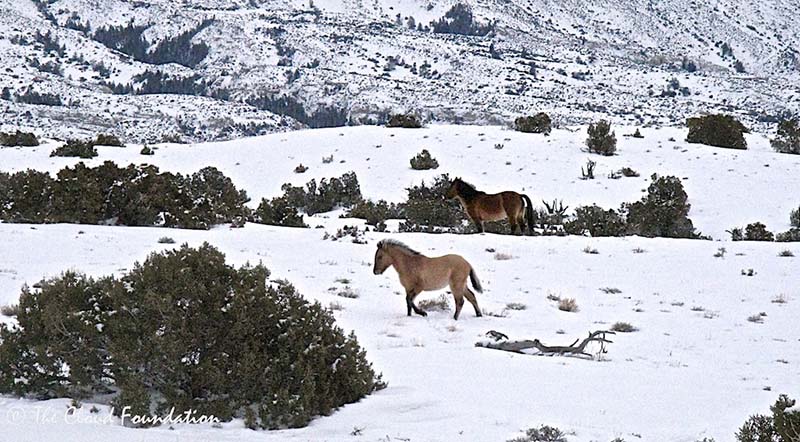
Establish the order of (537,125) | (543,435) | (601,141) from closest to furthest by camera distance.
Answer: (543,435) → (601,141) → (537,125)

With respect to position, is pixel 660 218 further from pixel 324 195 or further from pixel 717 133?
pixel 717 133

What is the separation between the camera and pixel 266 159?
94.0 ft

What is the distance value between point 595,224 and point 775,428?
553 inches

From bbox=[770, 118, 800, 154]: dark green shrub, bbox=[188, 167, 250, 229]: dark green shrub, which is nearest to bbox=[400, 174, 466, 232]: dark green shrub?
bbox=[188, 167, 250, 229]: dark green shrub

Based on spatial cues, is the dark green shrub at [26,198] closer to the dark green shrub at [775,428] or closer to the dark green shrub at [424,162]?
the dark green shrub at [775,428]

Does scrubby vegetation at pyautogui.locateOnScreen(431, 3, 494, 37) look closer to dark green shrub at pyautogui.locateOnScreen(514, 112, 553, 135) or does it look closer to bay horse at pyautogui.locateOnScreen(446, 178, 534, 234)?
dark green shrub at pyautogui.locateOnScreen(514, 112, 553, 135)

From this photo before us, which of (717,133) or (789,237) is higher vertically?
(717,133)

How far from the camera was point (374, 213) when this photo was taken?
19.6 metres

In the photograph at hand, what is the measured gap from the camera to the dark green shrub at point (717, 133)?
29.7m

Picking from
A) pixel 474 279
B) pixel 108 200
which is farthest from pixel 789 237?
pixel 108 200

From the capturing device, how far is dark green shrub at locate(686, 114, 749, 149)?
29703 mm

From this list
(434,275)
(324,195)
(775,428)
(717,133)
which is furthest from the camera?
(717,133)

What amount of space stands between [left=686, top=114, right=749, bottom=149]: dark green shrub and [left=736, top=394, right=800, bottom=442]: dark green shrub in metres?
27.3
